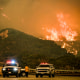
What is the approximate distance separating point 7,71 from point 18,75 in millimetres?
1791

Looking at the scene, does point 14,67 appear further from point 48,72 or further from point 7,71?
point 48,72

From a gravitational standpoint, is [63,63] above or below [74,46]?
below

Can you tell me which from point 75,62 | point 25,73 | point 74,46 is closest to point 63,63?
point 75,62

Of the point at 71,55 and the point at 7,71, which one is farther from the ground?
the point at 71,55

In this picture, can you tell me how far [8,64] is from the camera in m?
40.2

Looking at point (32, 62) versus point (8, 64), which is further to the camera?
point (32, 62)

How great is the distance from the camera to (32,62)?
192625 mm

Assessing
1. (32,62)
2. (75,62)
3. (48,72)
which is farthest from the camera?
(32,62)

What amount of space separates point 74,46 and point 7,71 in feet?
538

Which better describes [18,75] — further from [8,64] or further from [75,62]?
[75,62]

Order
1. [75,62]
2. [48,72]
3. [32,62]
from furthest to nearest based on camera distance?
1. [32,62]
2. [75,62]
3. [48,72]

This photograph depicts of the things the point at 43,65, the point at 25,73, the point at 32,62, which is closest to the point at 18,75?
the point at 25,73

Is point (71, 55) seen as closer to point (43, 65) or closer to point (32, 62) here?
point (32, 62)

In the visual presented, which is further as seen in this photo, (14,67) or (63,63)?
(63,63)
